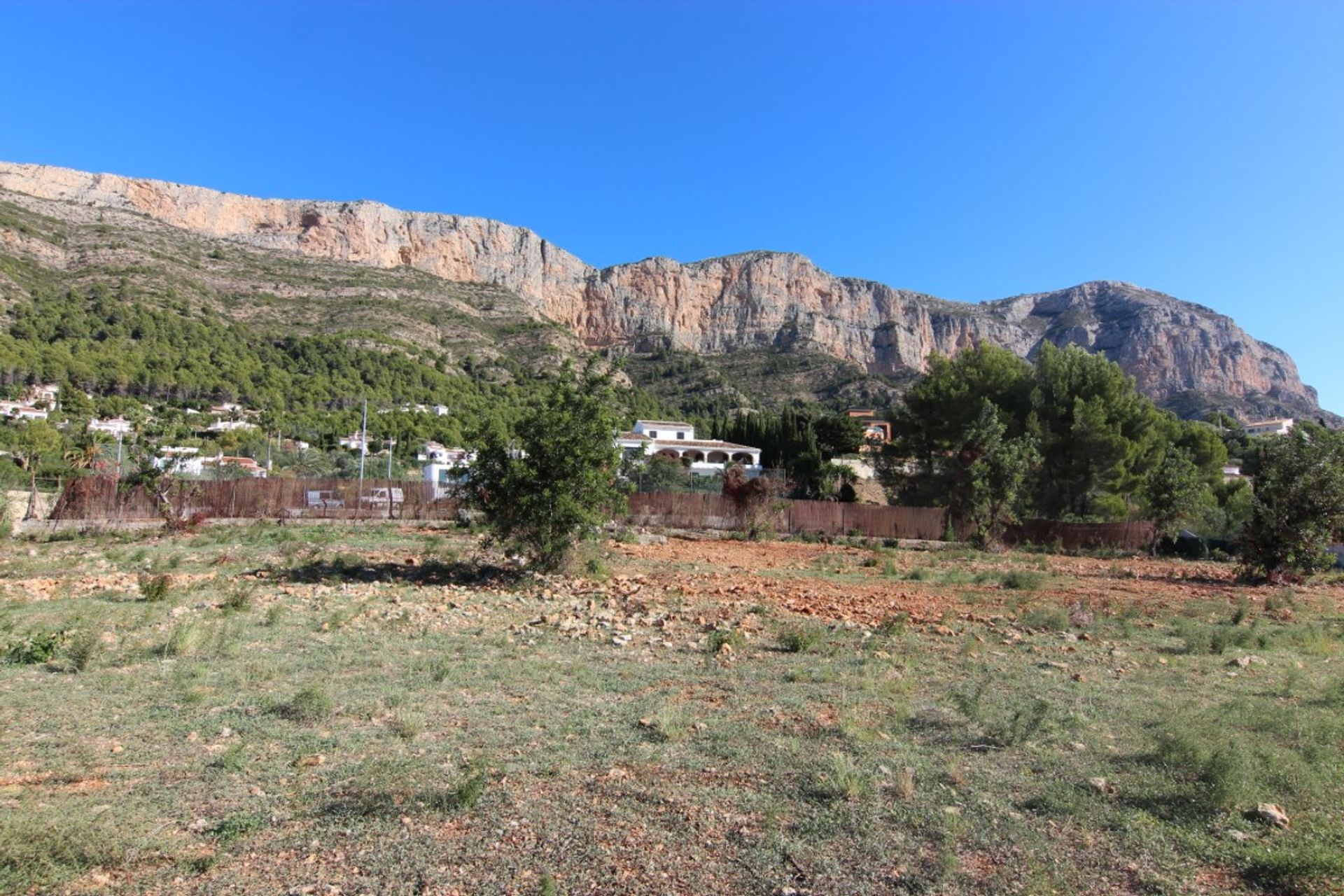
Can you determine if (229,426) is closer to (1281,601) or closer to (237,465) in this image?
(237,465)

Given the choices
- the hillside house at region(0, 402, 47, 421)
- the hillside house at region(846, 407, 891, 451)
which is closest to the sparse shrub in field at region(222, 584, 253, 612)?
the hillside house at region(846, 407, 891, 451)

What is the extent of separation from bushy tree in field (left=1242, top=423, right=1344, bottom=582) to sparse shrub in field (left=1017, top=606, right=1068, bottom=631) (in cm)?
1110

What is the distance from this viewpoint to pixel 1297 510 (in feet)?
60.9

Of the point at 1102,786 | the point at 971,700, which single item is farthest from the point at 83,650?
the point at 1102,786

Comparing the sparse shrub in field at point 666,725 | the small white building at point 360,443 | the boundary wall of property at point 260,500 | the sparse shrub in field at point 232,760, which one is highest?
the small white building at point 360,443

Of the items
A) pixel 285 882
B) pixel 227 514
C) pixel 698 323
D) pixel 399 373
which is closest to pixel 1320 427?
pixel 285 882

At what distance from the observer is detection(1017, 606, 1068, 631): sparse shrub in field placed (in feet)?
35.4

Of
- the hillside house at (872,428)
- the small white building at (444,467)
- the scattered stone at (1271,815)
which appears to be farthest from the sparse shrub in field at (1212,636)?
the hillside house at (872,428)

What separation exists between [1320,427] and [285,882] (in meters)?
26.7

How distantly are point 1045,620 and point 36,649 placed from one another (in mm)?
12220

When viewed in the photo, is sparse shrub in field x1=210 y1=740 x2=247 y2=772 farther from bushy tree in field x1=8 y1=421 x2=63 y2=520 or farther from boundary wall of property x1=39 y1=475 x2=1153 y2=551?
bushy tree in field x1=8 y1=421 x2=63 y2=520

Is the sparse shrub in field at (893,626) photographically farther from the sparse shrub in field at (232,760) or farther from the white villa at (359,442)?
the white villa at (359,442)

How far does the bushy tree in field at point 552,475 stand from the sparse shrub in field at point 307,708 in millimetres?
7679

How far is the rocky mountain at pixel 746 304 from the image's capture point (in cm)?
12688
